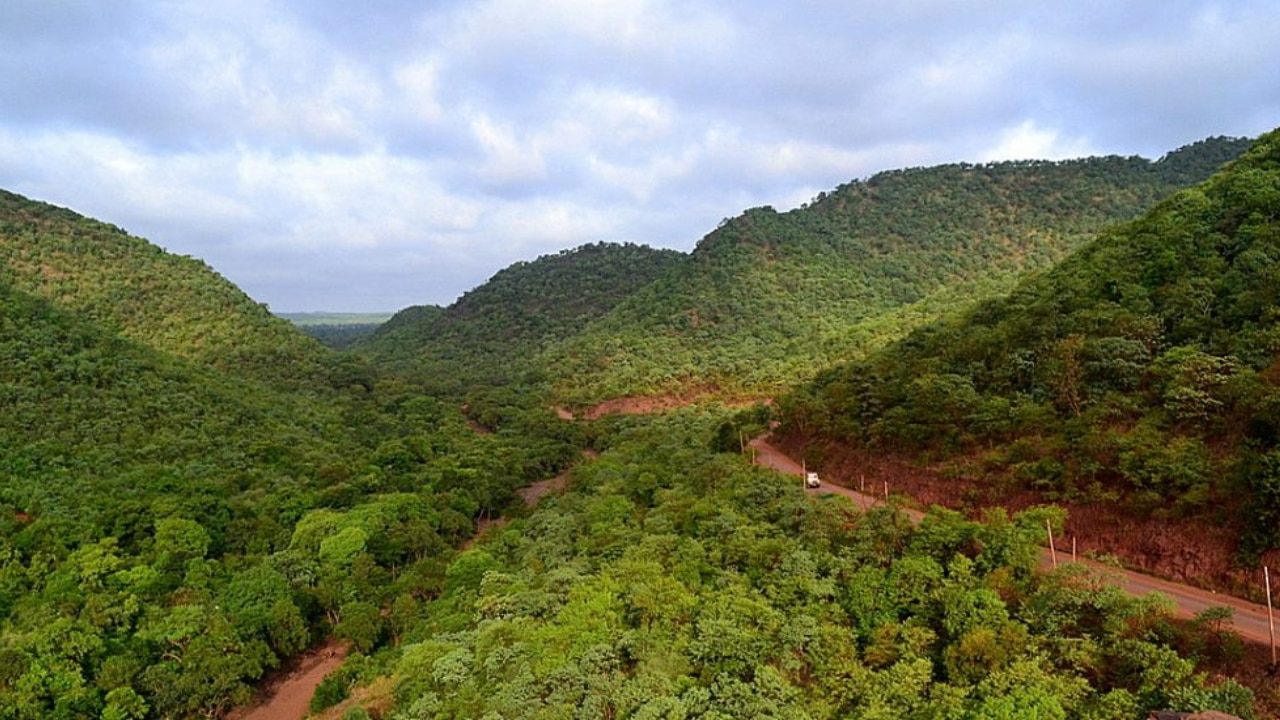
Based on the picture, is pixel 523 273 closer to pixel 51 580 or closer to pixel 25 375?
pixel 25 375

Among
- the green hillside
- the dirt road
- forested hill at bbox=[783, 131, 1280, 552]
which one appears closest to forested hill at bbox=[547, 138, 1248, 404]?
the green hillside

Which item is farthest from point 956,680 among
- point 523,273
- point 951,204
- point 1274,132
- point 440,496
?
point 523,273

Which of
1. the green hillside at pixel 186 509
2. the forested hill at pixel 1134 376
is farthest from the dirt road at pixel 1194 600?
the green hillside at pixel 186 509

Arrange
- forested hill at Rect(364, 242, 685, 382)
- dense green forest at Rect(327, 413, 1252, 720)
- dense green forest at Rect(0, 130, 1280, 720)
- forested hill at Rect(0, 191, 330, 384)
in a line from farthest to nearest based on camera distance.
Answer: forested hill at Rect(364, 242, 685, 382) → forested hill at Rect(0, 191, 330, 384) → dense green forest at Rect(0, 130, 1280, 720) → dense green forest at Rect(327, 413, 1252, 720)

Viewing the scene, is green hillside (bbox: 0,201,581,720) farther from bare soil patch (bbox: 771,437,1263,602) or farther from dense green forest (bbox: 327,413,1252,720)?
bare soil patch (bbox: 771,437,1263,602)

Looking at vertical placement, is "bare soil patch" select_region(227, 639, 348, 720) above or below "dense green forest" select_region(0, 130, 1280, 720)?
below

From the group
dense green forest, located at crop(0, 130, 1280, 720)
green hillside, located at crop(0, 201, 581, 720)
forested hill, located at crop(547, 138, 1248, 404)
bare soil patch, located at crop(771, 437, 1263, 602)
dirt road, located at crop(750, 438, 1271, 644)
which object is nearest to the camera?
dirt road, located at crop(750, 438, 1271, 644)

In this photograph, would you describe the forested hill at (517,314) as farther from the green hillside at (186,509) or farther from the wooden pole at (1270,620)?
the wooden pole at (1270,620)
